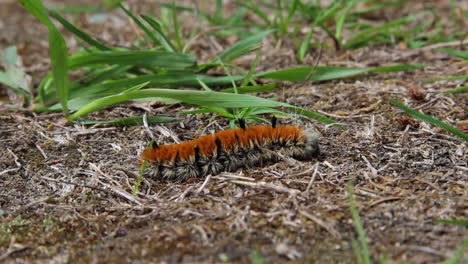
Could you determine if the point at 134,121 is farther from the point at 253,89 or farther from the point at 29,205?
the point at 29,205

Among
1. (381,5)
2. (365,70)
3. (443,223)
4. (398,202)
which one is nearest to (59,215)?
(398,202)

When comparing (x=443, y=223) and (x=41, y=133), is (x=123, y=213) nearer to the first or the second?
(x=41, y=133)

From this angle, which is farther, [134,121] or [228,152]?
[134,121]

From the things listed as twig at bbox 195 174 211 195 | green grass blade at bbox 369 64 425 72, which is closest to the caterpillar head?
twig at bbox 195 174 211 195

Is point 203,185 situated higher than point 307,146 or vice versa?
point 307,146

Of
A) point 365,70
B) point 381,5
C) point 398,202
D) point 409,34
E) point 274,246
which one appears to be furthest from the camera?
point 381,5

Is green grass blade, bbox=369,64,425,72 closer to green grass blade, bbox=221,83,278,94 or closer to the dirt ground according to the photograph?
the dirt ground

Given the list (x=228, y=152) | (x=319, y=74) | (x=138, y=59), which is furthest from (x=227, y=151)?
(x=319, y=74)

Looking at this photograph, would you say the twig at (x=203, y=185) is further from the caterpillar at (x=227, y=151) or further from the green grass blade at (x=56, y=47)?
the green grass blade at (x=56, y=47)
